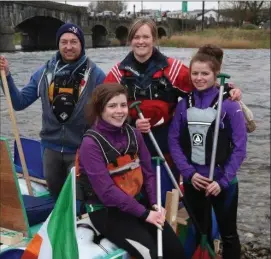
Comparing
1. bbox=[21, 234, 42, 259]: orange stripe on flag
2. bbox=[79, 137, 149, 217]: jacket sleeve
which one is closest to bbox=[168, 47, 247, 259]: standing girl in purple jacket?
bbox=[79, 137, 149, 217]: jacket sleeve

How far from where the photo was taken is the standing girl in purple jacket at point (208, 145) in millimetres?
3457

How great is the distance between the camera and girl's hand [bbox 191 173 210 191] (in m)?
3.48

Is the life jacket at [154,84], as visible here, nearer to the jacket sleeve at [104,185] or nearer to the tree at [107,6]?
the jacket sleeve at [104,185]

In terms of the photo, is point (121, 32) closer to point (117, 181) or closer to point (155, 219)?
point (117, 181)

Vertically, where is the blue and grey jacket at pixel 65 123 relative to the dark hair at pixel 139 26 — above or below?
below

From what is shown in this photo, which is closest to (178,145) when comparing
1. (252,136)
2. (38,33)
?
(252,136)

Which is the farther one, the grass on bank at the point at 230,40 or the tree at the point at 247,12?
the tree at the point at 247,12

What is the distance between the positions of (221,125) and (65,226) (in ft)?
4.36

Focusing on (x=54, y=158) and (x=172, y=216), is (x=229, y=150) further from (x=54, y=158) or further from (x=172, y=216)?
(x=54, y=158)

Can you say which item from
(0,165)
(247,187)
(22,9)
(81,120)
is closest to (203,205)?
(81,120)

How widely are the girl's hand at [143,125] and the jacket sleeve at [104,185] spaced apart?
49 centimetres

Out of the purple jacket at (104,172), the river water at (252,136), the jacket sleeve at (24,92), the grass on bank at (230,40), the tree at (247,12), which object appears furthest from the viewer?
the tree at (247,12)

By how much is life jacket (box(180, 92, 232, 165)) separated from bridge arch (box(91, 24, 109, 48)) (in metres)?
46.1

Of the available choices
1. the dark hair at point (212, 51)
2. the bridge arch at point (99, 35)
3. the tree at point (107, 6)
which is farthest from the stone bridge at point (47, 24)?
the dark hair at point (212, 51)
